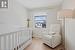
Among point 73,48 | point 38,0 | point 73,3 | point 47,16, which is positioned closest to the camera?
point 73,48

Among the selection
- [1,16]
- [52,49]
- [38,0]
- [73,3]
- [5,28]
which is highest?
[38,0]

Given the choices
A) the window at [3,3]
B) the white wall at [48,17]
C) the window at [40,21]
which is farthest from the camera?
the window at [40,21]

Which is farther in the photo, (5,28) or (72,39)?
(5,28)

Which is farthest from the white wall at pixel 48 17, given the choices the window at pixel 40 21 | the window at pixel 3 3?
the window at pixel 3 3

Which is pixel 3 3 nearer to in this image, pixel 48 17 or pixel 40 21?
pixel 48 17

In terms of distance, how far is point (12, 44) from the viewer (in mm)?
3201

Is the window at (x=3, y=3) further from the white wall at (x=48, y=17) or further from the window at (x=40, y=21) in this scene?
the window at (x=40, y=21)

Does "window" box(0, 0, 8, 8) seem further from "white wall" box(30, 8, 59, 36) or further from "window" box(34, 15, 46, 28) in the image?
"window" box(34, 15, 46, 28)

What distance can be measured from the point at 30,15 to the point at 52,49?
3.77 m

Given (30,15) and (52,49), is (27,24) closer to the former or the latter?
(30,15)

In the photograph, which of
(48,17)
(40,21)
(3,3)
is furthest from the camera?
(40,21)

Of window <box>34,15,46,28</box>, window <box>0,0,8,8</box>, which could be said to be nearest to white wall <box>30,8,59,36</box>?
window <box>34,15,46,28</box>


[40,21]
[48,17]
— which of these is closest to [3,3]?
[48,17]

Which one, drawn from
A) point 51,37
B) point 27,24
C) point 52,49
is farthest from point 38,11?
point 52,49
